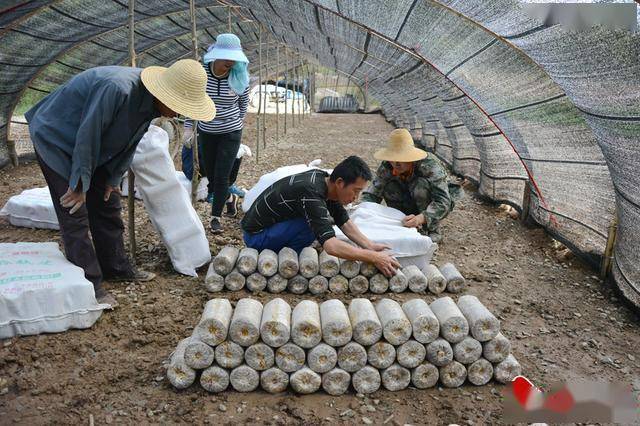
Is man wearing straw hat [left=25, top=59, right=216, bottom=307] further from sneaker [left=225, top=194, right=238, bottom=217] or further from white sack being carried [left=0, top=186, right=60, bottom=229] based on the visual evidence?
sneaker [left=225, top=194, right=238, bottom=217]

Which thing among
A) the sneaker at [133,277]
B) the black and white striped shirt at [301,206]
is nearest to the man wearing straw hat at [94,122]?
the sneaker at [133,277]

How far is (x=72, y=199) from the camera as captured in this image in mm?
2885

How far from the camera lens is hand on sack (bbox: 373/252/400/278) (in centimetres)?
335

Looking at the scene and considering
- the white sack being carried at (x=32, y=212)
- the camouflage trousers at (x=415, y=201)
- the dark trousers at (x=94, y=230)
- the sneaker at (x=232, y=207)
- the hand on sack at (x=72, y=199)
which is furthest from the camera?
the sneaker at (x=232, y=207)

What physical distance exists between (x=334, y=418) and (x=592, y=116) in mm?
2794

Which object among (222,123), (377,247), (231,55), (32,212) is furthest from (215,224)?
(377,247)

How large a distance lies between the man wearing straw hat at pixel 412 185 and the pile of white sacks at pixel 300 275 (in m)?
0.89

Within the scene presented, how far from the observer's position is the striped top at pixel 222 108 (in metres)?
4.48

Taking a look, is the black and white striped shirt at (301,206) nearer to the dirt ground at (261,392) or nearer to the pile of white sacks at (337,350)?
the dirt ground at (261,392)

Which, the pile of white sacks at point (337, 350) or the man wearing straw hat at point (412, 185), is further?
the man wearing straw hat at point (412, 185)

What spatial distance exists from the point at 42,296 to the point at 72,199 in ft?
1.84

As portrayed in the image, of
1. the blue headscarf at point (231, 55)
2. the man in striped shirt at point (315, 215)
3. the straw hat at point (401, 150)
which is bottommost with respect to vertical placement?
the man in striped shirt at point (315, 215)

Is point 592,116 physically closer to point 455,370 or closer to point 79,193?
point 455,370

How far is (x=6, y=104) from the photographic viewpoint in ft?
23.0
